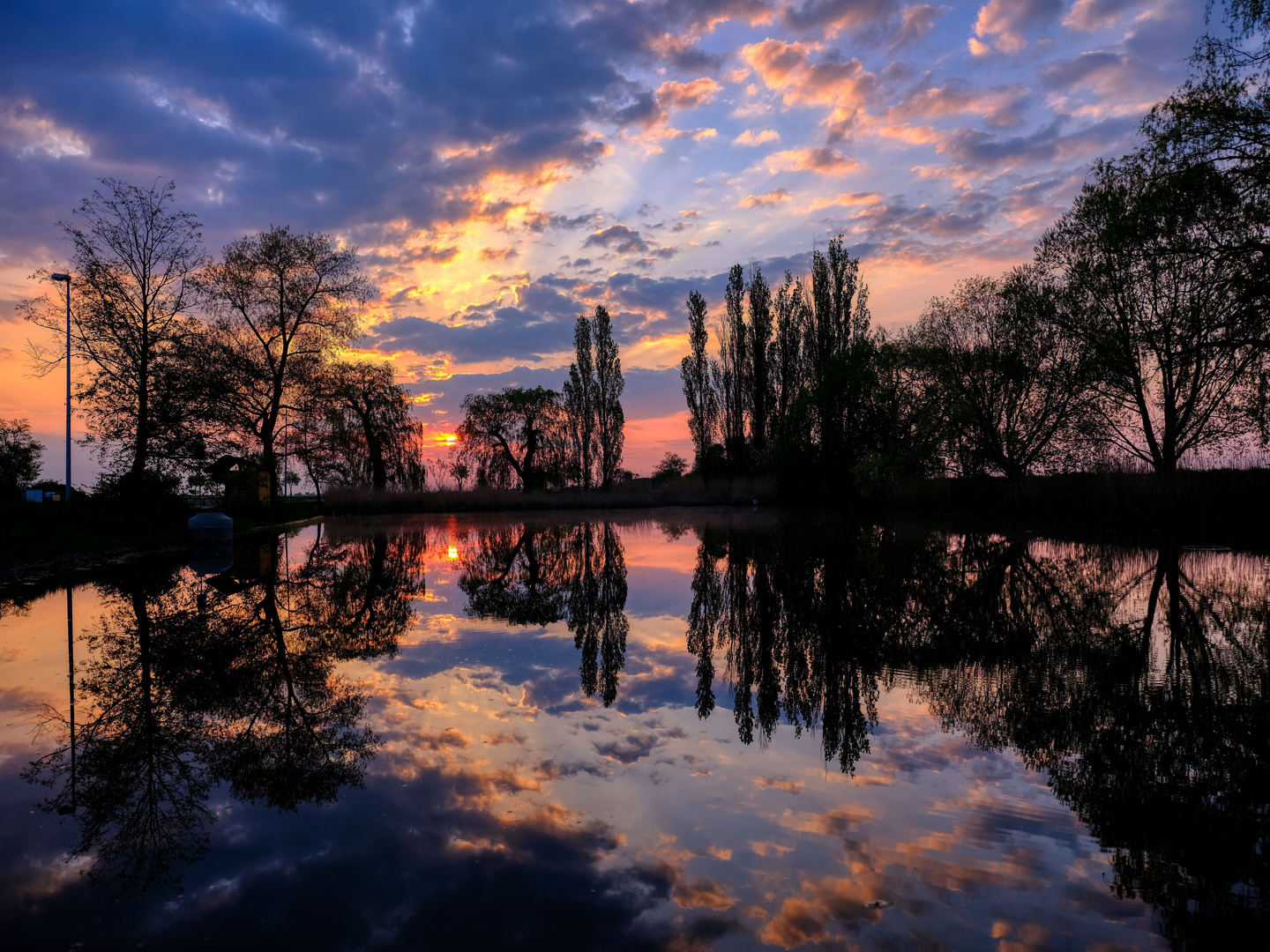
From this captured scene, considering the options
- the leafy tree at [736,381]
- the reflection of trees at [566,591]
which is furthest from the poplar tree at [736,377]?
the reflection of trees at [566,591]

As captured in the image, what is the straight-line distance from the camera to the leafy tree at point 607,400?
44.6 m

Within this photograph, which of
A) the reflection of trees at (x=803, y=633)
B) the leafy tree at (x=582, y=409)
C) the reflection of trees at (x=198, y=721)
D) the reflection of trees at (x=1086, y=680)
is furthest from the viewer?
the leafy tree at (x=582, y=409)

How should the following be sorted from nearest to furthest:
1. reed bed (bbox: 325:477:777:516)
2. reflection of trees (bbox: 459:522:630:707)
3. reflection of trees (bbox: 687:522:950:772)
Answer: reflection of trees (bbox: 687:522:950:772), reflection of trees (bbox: 459:522:630:707), reed bed (bbox: 325:477:777:516)

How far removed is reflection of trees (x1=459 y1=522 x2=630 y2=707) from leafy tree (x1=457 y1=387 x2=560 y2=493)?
31.8 meters

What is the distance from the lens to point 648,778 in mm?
2994

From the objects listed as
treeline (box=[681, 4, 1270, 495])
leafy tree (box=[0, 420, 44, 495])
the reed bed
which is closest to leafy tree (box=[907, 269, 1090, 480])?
treeline (box=[681, 4, 1270, 495])

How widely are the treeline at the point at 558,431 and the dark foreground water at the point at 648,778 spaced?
1521 inches

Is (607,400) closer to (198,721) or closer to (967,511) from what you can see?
(967,511)

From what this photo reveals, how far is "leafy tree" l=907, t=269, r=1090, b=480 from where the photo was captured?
24844mm

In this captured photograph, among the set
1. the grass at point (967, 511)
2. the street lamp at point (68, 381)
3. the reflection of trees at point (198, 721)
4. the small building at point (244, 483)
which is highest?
the street lamp at point (68, 381)

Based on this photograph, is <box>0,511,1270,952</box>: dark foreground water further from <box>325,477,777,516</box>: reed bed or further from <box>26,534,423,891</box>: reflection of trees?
<box>325,477,777,516</box>: reed bed

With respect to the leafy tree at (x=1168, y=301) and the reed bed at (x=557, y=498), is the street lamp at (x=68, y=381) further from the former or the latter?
the leafy tree at (x=1168, y=301)

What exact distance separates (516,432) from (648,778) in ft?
152

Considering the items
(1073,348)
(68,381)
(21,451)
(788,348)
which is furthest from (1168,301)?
(21,451)
